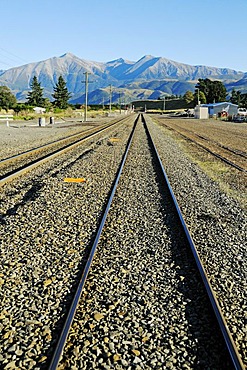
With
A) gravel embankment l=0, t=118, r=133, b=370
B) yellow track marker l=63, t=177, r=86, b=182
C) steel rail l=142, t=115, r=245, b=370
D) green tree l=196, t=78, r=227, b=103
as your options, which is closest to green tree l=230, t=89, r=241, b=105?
green tree l=196, t=78, r=227, b=103

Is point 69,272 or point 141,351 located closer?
point 141,351

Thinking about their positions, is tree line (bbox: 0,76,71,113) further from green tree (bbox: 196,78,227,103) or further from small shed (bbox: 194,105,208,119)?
green tree (bbox: 196,78,227,103)

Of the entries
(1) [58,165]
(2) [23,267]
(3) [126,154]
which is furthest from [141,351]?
(3) [126,154]

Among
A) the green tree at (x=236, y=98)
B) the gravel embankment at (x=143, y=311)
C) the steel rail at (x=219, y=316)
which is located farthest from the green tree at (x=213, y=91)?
the steel rail at (x=219, y=316)

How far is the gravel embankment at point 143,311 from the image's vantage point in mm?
3514

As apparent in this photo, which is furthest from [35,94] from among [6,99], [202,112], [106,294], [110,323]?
[110,323]

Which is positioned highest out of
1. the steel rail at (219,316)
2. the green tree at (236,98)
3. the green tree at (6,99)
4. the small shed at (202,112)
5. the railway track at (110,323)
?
the green tree at (236,98)

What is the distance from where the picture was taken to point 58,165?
48.6 feet

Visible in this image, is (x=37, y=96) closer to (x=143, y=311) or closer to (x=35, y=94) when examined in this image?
(x=35, y=94)

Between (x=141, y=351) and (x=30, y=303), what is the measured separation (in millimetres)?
1412

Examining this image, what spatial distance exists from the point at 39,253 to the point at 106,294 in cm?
160

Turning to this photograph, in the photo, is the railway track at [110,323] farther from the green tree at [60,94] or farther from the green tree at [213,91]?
the green tree at [213,91]

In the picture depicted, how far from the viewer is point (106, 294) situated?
4.63 metres

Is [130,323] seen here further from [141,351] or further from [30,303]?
[30,303]
